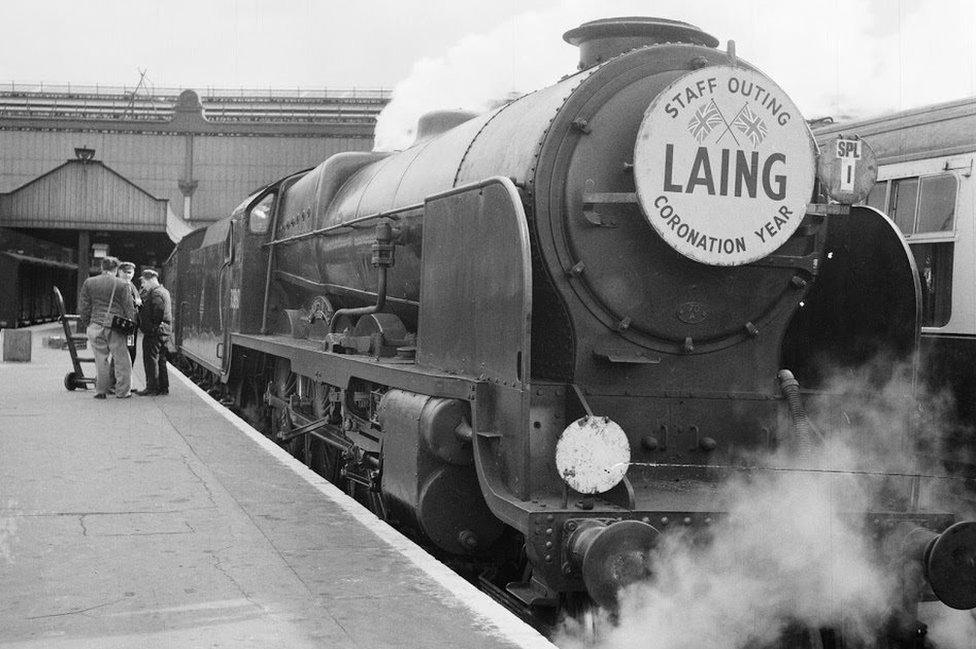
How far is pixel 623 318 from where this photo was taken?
4793mm

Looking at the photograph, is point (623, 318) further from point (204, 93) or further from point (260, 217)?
point (204, 93)

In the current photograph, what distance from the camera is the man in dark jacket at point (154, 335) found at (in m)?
11.8

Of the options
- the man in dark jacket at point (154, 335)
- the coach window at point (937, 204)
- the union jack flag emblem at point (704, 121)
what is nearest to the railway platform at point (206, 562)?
the union jack flag emblem at point (704, 121)

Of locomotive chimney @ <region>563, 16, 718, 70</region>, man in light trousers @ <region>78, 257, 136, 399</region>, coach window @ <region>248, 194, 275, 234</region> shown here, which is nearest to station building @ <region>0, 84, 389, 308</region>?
man in light trousers @ <region>78, 257, 136, 399</region>

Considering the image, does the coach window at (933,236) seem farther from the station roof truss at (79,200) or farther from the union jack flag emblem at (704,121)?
the station roof truss at (79,200)

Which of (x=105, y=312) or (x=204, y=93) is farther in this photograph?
(x=204, y=93)

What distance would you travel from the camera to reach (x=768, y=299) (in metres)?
5.06

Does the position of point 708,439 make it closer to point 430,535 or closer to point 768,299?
point 768,299

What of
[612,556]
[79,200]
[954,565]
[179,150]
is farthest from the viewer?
[179,150]

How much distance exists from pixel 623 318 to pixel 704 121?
93cm

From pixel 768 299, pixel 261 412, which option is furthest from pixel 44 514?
pixel 261 412

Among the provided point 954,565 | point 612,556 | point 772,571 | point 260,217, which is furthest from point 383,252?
point 260,217

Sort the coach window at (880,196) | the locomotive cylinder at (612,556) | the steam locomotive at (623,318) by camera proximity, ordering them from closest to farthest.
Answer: the locomotive cylinder at (612,556), the steam locomotive at (623,318), the coach window at (880,196)

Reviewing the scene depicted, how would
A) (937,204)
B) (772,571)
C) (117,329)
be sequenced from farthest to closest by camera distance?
(117,329) < (937,204) < (772,571)
